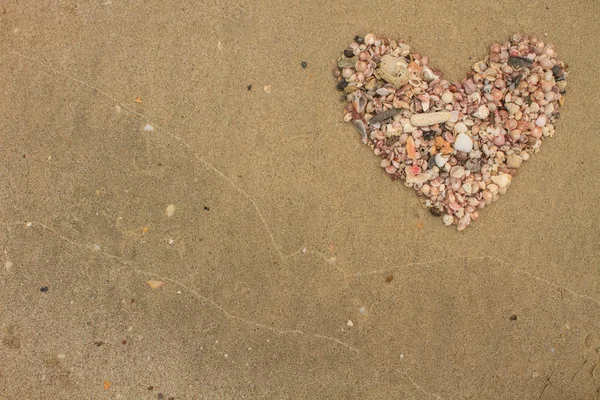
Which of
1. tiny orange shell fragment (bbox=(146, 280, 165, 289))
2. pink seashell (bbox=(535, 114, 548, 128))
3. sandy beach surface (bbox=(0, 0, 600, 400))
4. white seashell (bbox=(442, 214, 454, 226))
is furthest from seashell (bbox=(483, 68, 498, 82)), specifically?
tiny orange shell fragment (bbox=(146, 280, 165, 289))

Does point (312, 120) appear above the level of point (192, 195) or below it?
above

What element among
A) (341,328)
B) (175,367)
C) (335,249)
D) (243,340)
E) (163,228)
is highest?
(335,249)

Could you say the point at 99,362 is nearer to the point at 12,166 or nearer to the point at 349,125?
the point at 12,166

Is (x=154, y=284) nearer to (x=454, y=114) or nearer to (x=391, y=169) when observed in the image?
(x=391, y=169)

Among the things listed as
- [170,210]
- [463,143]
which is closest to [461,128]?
[463,143]

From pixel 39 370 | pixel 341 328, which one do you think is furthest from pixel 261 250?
pixel 39 370
